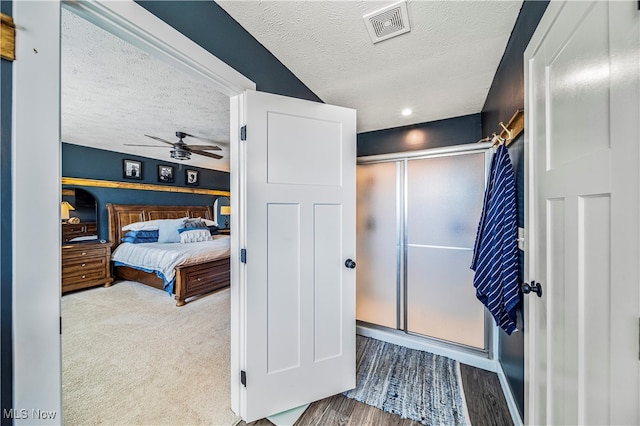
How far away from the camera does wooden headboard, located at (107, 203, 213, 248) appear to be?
434cm

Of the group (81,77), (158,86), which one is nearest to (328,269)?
(158,86)

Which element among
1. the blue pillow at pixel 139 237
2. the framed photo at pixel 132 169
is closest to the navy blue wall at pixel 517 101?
the blue pillow at pixel 139 237

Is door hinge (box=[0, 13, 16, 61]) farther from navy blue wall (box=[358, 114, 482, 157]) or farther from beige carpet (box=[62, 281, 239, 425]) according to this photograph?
navy blue wall (box=[358, 114, 482, 157])

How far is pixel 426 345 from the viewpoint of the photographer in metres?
2.23

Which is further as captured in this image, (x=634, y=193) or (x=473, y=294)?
(x=473, y=294)

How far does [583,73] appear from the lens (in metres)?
0.73

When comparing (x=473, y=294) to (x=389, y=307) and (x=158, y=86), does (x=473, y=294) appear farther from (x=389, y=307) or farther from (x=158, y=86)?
(x=158, y=86)

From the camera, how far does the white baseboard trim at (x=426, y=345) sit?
6.50ft

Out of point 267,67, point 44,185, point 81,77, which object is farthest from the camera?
point 81,77

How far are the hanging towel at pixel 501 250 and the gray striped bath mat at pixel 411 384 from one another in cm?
69

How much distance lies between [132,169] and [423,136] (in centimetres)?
527

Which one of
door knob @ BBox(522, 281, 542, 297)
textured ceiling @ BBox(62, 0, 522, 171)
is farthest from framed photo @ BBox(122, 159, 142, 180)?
door knob @ BBox(522, 281, 542, 297)

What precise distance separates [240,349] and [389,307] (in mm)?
1552

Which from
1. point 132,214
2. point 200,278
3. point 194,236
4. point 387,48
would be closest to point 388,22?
point 387,48
